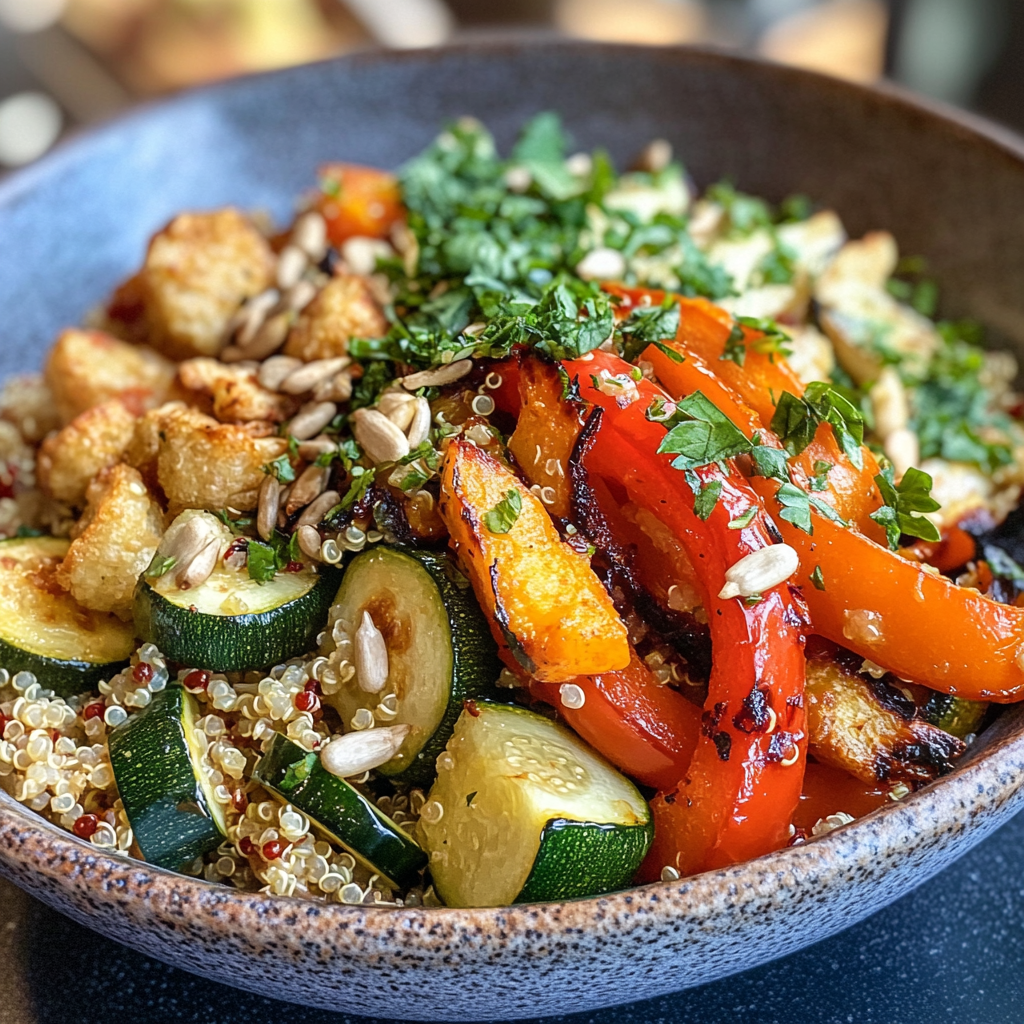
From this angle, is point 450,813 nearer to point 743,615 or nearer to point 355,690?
point 355,690

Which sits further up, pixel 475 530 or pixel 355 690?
pixel 475 530

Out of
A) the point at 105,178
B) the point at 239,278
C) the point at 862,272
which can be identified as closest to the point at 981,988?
the point at 862,272

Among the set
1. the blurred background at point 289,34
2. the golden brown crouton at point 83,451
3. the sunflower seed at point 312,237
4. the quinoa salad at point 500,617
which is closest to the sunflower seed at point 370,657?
the quinoa salad at point 500,617

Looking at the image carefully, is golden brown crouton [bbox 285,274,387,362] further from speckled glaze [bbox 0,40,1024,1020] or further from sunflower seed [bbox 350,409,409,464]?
speckled glaze [bbox 0,40,1024,1020]

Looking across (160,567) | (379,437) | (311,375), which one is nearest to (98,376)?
(311,375)

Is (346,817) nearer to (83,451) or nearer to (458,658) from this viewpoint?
(458,658)

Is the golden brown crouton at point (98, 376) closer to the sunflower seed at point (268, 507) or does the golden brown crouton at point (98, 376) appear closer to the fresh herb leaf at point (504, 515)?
the sunflower seed at point (268, 507)
